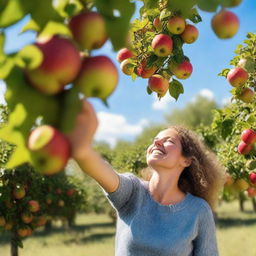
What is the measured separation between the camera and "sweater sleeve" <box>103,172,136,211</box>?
8.59 feet

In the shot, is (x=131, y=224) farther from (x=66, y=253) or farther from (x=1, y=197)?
(x=66, y=253)

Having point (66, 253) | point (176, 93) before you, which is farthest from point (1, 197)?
point (66, 253)

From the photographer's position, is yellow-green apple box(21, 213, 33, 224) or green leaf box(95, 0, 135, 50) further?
yellow-green apple box(21, 213, 33, 224)

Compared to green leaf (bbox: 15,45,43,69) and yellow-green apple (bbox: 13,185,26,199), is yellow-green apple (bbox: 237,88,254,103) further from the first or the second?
yellow-green apple (bbox: 13,185,26,199)

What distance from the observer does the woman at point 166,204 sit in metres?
2.68

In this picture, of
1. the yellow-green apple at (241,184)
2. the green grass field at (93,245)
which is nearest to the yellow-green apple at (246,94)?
the yellow-green apple at (241,184)

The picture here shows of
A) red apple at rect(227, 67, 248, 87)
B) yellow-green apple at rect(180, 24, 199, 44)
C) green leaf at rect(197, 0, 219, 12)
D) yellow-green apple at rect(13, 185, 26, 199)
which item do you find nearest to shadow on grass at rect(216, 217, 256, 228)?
yellow-green apple at rect(13, 185, 26, 199)

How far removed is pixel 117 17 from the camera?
1.02m

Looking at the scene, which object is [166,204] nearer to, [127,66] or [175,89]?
[175,89]

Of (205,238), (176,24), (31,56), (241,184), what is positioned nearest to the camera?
(31,56)

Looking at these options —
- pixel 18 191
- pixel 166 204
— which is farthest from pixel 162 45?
pixel 18 191

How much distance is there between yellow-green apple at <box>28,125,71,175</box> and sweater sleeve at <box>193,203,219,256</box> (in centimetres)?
207

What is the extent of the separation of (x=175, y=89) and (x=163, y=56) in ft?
1.03

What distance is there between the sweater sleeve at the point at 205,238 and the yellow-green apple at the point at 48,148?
2074mm
